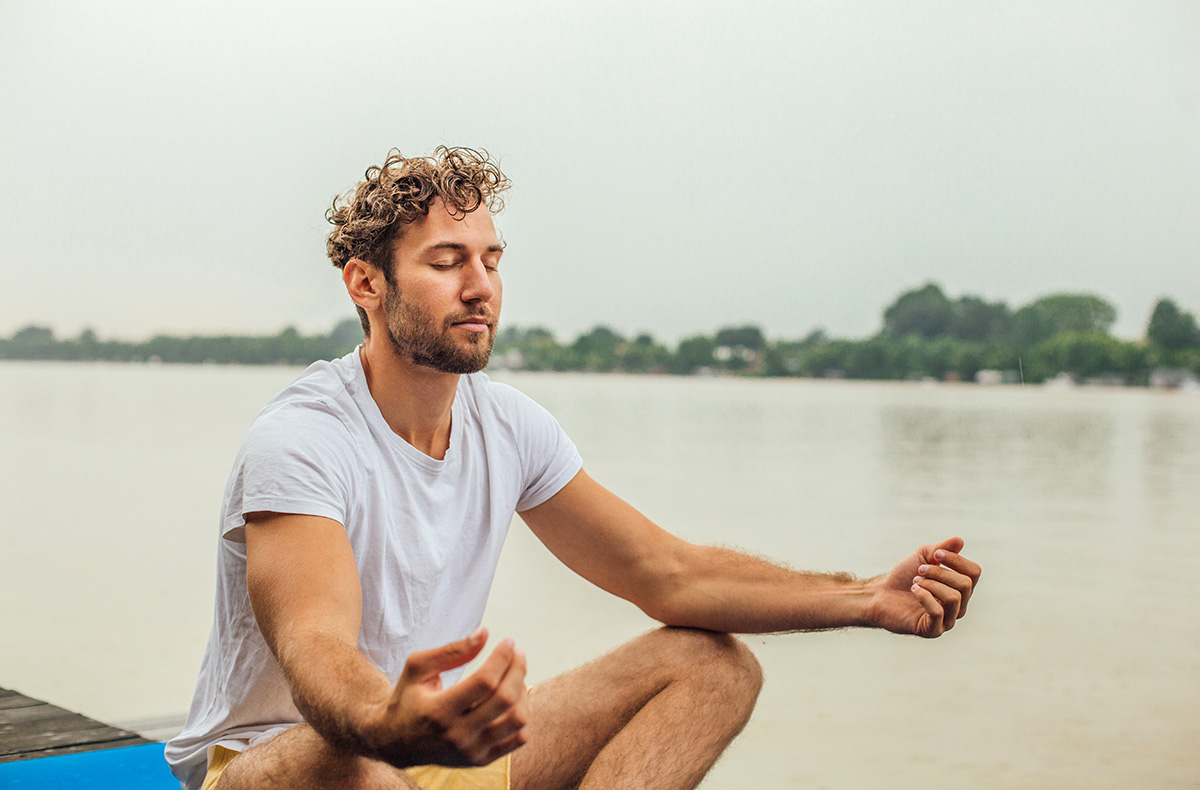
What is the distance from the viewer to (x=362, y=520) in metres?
1.42

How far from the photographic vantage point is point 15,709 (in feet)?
8.04

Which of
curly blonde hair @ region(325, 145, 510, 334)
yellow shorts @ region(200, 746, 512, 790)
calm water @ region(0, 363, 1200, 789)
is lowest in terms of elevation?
calm water @ region(0, 363, 1200, 789)

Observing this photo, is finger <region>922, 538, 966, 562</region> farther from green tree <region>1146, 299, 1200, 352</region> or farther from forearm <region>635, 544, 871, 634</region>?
green tree <region>1146, 299, 1200, 352</region>

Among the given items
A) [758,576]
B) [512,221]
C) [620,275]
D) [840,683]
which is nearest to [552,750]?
[758,576]

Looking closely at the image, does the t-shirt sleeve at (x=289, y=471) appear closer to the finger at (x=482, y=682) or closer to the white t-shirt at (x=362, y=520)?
the white t-shirt at (x=362, y=520)

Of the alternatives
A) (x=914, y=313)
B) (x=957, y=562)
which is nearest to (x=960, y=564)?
(x=957, y=562)

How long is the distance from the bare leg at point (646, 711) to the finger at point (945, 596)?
1.06 feet

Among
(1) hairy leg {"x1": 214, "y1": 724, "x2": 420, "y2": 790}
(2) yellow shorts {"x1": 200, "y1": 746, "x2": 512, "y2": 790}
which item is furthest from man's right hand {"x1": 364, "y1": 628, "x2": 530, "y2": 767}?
(2) yellow shorts {"x1": 200, "y1": 746, "x2": 512, "y2": 790}

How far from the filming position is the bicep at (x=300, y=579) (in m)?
1.18

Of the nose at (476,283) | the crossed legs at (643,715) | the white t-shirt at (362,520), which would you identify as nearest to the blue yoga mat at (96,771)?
the white t-shirt at (362,520)

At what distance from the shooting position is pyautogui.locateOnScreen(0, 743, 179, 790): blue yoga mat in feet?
6.37

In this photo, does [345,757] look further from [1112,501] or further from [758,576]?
[1112,501]

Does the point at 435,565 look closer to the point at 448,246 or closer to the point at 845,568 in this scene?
the point at 448,246

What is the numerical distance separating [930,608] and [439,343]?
31.1 inches
